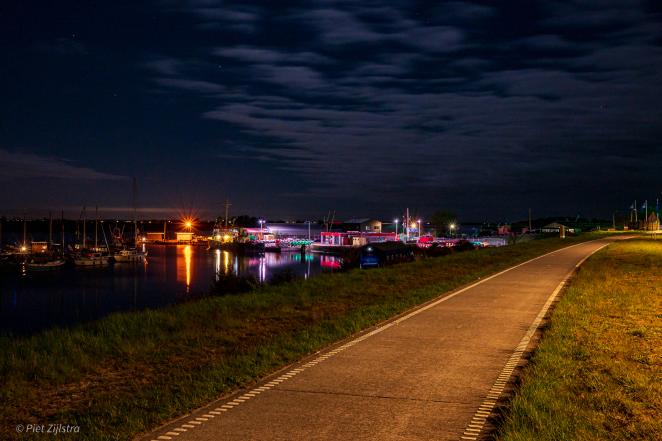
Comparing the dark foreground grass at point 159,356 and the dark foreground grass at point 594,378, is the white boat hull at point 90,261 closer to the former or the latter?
the dark foreground grass at point 159,356

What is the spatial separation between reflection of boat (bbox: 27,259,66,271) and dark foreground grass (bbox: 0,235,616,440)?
214 ft

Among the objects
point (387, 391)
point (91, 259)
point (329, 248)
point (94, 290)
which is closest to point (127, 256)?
point (91, 259)

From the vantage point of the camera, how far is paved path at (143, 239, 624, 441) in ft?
20.1

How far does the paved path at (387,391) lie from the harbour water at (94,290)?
16.1m

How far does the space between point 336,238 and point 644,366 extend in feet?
326

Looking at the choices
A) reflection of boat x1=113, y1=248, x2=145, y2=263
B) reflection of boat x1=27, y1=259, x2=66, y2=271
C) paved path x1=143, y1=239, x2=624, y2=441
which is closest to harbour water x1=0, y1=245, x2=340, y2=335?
reflection of boat x1=27, y1=259, x2=66, y2=271

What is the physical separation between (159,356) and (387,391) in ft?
15.5

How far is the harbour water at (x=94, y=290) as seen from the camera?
35.8 meters

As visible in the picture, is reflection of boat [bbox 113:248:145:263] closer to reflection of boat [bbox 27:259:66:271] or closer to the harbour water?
the harbour water

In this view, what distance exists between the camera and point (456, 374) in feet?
27.5

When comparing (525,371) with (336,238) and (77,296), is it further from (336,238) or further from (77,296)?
(336,238)

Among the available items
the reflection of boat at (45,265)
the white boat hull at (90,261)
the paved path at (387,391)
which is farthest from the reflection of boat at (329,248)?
the paved path at (387,391)

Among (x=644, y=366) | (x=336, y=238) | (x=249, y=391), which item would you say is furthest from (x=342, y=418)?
(x=336, y=238)

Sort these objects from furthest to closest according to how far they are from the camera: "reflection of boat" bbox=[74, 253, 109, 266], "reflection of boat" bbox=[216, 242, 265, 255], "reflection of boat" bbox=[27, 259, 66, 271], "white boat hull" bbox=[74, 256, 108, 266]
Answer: "reflection of boat" bbox=[216, 242, 265, 255] → "reflection of boat" bbox=[74, 253, 109, 266] → "white boat hull" bbox=[74, 256, 108, 266] → "reflection of boat" bbox=[27, 259, 66, 271]
